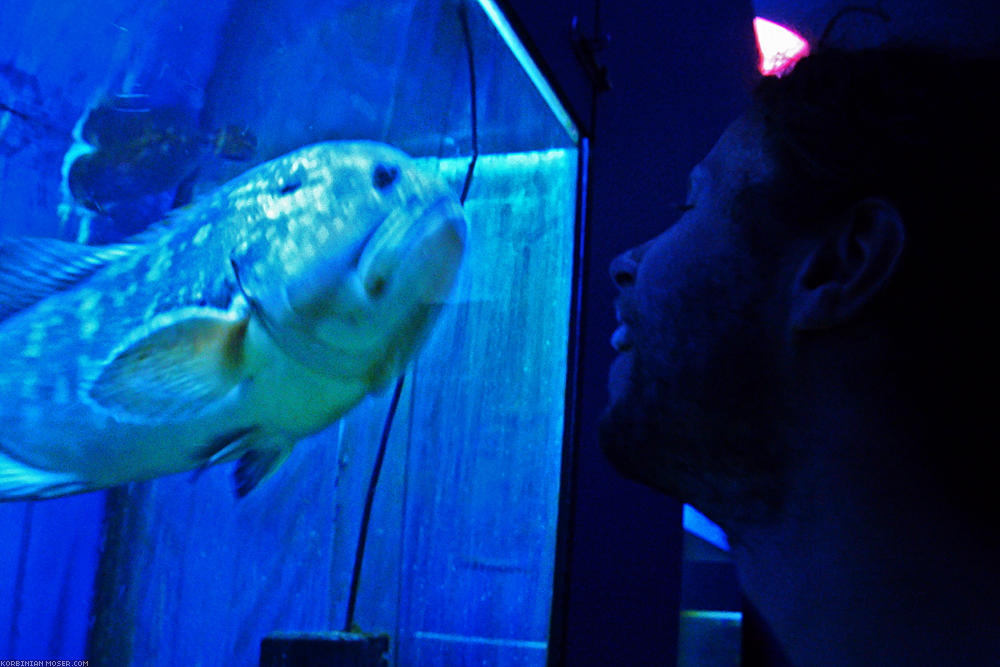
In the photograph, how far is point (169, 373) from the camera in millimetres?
731

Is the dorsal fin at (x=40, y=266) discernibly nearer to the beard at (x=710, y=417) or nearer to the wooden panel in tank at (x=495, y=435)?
the wooden panel in tank at (x=495, y=435)

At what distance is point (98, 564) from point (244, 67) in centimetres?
76

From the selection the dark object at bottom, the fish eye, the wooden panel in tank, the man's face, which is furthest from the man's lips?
the dark object at bottom

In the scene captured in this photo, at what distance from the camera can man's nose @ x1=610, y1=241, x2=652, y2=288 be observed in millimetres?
1125

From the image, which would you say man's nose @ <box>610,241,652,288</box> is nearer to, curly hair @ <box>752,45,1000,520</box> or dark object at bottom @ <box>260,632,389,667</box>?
curly hair @ <box>752,45,1000,520</box>

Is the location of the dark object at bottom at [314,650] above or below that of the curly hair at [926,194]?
below

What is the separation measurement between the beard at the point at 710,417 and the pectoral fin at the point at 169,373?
1.78 ft

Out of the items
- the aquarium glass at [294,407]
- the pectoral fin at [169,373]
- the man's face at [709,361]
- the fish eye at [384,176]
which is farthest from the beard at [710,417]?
the pectoral fin at [169,373]

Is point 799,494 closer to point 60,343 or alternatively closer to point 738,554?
point 738,554

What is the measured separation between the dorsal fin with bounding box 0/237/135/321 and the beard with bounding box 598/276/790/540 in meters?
0.66

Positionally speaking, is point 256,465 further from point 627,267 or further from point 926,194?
point 926,194

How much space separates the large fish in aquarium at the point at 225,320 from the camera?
0.72 meters

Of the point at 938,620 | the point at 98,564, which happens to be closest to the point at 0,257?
the point at 98,564

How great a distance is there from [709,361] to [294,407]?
0.52 metres
